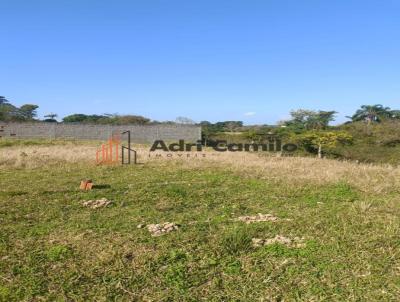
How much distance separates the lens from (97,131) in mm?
26375

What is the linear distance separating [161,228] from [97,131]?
23217mm

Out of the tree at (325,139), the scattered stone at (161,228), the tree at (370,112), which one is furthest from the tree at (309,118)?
the scattered stone at (161,228)

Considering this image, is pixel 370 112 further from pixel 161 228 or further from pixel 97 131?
pixel 161 228

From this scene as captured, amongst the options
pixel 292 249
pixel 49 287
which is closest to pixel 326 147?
pixel 292 249

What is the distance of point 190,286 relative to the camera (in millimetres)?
2803

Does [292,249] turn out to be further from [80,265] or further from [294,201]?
[294,201]

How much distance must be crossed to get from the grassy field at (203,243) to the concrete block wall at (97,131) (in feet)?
60.0

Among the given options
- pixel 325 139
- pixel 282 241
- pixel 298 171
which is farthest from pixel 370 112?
pixel 282 241

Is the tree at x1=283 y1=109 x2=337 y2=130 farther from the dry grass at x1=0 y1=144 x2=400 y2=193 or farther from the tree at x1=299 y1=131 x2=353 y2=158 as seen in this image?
the dry grass at x1=0 y1=144 x2=400 y2=193

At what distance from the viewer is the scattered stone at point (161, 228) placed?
4034mm

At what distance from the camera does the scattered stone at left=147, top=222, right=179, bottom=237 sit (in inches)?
159

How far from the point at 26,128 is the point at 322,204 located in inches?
909

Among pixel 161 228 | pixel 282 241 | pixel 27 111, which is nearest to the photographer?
pixel 282 241

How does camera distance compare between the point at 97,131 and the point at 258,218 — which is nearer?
the point at 258,218
